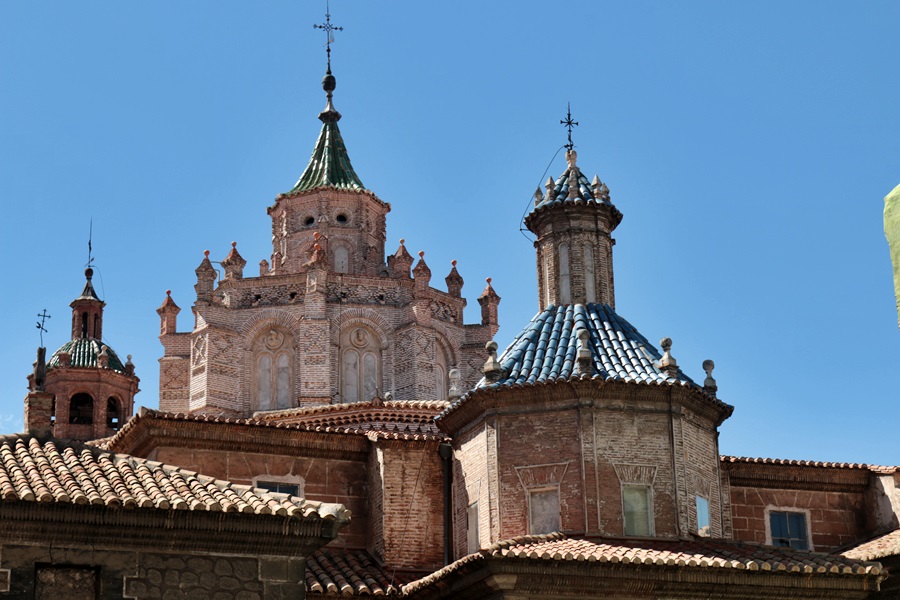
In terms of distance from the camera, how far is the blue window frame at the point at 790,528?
1049 inches

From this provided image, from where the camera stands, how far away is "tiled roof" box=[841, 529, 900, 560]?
79.1 feet

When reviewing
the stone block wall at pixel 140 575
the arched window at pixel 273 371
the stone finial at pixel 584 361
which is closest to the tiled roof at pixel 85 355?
the arched window at pixel 273 371

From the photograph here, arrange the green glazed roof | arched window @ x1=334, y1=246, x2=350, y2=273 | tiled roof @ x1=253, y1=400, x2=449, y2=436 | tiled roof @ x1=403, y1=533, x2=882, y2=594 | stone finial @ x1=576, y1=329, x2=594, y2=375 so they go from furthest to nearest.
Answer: the green glazed roof, arched window @ x1=334, y1=246, x2=350, y2=273, tiled roof @ x1=253, y1=400, x2=449, y2=436, stone finial @ x1=576, y1=329, x2=594, y2=375, tiled roof @ x1=403, y1=533, x2=882, y2=594

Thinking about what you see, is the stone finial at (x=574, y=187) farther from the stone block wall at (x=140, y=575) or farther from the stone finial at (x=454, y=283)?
the stone finial at (x=454, y=283)

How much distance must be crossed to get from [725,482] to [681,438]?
280cm

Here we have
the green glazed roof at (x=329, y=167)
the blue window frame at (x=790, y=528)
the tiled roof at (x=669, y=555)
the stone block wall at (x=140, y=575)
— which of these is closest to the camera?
the stone block wall at (x=140, y=575)

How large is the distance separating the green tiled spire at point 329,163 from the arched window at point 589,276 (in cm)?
2188

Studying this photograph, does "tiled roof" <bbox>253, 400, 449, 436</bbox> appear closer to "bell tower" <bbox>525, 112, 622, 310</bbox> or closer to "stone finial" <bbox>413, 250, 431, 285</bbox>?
"bell tower" <bbox>525, 112, 622, 310</bbox>

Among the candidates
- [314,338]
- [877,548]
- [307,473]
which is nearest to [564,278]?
[307,473]

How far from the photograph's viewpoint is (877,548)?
24719 millimetres

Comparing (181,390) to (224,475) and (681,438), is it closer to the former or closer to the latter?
(224,475)

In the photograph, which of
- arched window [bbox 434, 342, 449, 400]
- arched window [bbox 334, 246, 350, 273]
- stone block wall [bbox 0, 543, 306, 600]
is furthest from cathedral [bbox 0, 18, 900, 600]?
arched window [bbox 334, 246, 350, 273]

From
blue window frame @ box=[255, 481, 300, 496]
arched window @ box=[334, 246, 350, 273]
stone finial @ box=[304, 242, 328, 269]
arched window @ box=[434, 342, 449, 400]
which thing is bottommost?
blue window frame @ box=[255, 481, 300, 496]

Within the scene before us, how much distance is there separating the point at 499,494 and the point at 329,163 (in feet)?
88.1
